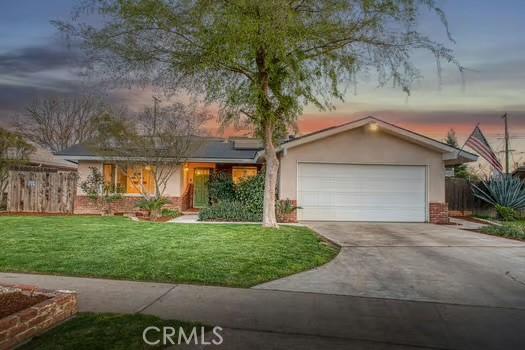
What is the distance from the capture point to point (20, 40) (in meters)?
14.4

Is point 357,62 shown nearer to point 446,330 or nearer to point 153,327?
point 446,330

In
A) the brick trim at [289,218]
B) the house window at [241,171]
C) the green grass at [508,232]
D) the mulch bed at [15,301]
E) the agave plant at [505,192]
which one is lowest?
the green grass at [508,232]

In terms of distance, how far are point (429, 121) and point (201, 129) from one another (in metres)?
11.1

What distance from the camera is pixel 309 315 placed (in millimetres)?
4609

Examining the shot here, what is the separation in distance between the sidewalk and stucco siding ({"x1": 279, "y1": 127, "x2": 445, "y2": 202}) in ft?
31.5

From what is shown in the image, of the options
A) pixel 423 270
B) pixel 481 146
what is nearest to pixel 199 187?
pixel 481 146

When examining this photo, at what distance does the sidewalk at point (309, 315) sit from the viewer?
3.92 metres

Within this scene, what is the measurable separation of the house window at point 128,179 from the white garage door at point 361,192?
7.50 m

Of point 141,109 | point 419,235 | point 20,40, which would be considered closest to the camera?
point 419,235

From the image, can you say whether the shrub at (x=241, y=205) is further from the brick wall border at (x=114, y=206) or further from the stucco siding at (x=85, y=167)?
the stucco siding at (x=85, y=167)

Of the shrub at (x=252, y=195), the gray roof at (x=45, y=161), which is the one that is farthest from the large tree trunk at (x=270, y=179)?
the gray roof at (x=45, y=161)

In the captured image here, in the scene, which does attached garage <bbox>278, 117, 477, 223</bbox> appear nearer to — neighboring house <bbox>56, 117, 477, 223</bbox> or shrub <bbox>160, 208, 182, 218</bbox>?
neighboring house <bbox>56, 117, 477, 223</bbox>

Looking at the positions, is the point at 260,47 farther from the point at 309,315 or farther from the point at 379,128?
the point at 309,315

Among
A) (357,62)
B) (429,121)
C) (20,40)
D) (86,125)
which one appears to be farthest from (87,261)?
(86,125)
